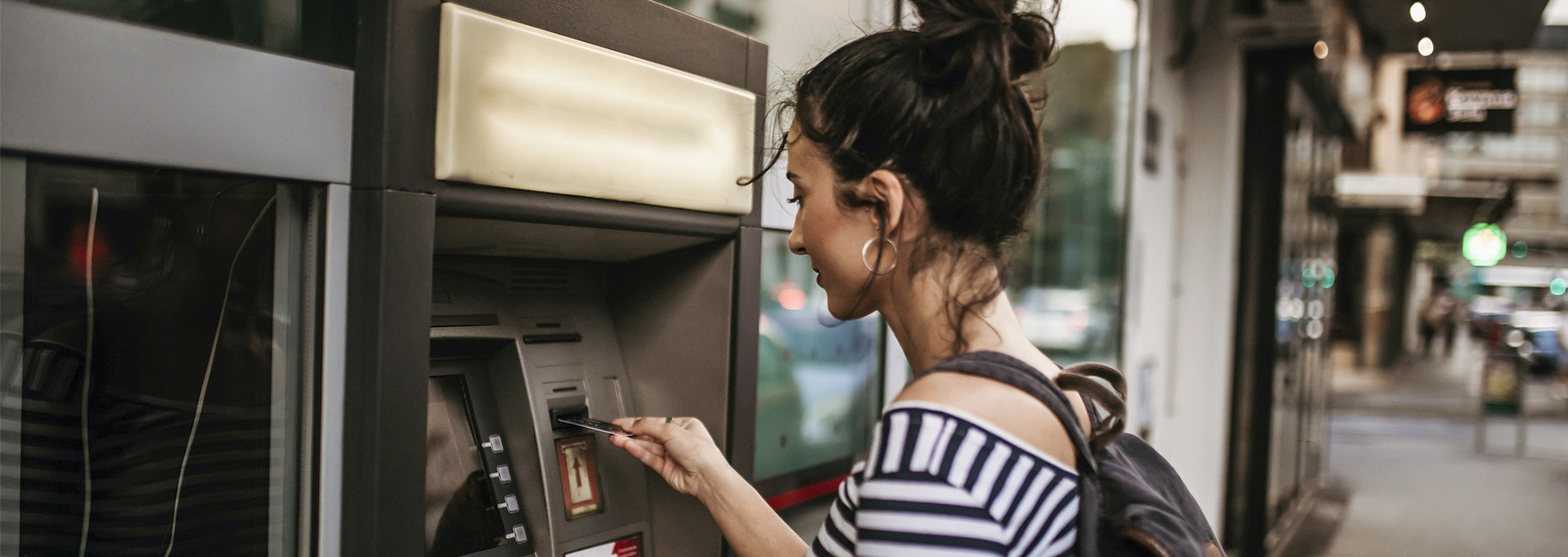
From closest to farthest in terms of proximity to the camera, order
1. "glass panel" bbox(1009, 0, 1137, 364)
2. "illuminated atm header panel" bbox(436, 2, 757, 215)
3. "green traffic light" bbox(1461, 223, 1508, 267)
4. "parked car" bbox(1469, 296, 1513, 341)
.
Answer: "illuminated atm header panel" bbox(436, 2, 757, 215), "glass panel" bbox(1009, 0, 1137, 364), "green traffic light" bbox(1461, 223, 1508, 267), "parked car" bbox(1469, 296, 1513, 341)

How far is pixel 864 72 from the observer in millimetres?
1055

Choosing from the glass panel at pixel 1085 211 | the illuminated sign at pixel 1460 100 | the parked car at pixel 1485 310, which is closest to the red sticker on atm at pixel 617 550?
the glass panel at pixel 1085 211

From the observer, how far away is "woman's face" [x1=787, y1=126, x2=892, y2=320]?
3.52 feet

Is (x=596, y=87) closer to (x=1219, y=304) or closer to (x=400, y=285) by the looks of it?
(x=400, y=285)

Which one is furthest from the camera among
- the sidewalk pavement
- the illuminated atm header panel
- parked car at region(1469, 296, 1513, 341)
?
parked car at region(1469, 296, 1513, 341)

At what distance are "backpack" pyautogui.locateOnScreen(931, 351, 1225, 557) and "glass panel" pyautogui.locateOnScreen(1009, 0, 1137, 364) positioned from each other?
3.28 metres

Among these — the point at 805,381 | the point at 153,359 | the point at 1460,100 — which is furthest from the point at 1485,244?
the point at 153,359

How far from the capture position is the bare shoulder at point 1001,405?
90 cm

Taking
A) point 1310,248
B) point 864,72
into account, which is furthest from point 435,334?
point 1310,248

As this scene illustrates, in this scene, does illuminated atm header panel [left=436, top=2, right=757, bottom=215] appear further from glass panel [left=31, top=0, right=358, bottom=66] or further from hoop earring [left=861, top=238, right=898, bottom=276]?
hoop earring [left=861, top=238, right=898, bottom=276]

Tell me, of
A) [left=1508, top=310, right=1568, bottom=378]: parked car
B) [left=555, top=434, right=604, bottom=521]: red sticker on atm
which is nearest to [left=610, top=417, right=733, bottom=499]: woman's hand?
[left=555, top=434, right=604, bottom=521]: red sticker on atm

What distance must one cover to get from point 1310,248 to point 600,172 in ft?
19.8

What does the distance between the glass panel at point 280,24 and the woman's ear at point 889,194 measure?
0.58m

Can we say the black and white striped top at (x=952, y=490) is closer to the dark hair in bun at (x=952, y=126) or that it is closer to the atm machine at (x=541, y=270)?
the dark hair in bun at (x=952, y=126)
